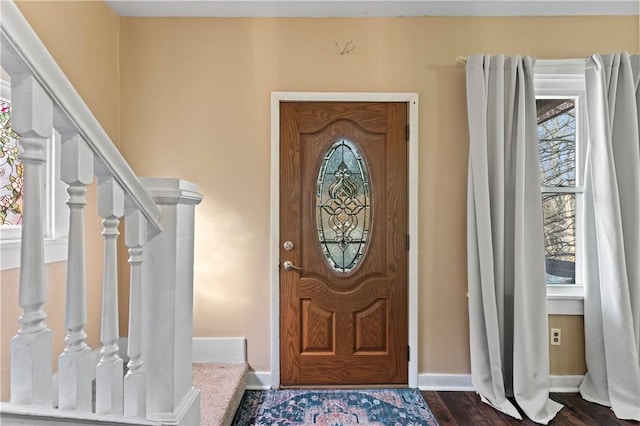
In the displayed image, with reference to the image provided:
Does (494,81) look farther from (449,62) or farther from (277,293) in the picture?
(277,293)

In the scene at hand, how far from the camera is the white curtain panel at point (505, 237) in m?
2.31

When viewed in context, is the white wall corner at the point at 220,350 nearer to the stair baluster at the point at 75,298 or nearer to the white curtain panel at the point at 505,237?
the white curtain panel at the point at 505,237

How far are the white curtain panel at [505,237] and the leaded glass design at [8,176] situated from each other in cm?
246

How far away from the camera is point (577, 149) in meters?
2.61

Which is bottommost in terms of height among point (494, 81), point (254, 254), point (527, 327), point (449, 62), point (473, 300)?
point (527, 327)

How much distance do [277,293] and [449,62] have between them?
1.95 metres

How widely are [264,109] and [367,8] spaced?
3.10ft

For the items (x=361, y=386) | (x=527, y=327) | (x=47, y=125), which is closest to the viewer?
(x=47, y=125)

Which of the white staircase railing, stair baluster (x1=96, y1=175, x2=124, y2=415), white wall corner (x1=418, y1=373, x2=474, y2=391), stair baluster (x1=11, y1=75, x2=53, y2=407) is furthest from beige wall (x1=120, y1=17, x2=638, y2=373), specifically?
stair baluster (x1=11, y1=75, x2=53, y2=407)

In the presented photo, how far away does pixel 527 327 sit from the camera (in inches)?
91.2

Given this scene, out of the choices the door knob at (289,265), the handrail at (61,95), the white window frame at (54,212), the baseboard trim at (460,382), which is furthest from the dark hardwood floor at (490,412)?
the white window frame at (54,212)

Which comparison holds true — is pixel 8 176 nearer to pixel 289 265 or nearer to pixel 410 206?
pixel 289 265

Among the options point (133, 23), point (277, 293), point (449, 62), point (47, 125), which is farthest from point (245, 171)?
point (47, 125)

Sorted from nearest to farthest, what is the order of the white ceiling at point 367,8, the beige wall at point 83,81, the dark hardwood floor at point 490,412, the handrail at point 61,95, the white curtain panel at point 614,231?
1. the handrail at point 61,95
2. the beige wall at point 83,81
3. the dark hardwood floor at point 490,412
4. the white curtain panel at point 614,231
5. the white ceiling at point 367,8
